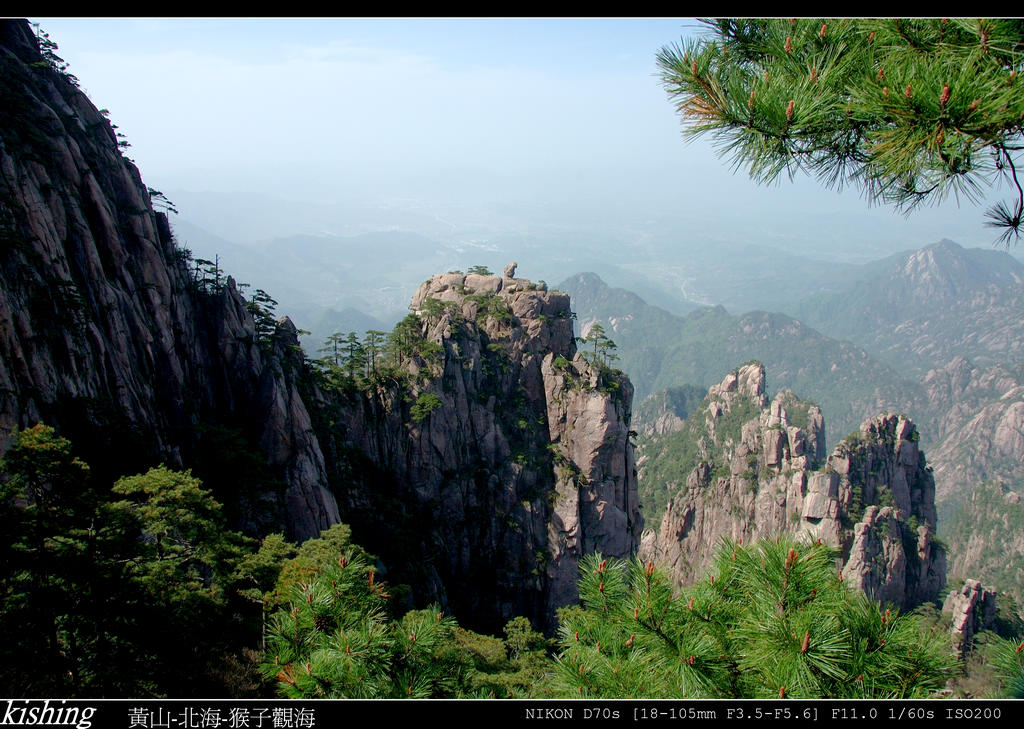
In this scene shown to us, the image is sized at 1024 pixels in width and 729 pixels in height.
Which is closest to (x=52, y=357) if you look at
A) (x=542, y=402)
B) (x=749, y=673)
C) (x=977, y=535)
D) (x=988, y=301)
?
(x=749, y=673)

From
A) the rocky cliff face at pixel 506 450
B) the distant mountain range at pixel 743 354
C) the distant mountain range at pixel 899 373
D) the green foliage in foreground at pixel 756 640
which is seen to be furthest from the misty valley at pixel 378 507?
the distant mountain range at pixel 743 354

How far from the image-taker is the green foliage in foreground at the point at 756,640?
3.01 meters

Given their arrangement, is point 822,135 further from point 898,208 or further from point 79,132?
point 79,132

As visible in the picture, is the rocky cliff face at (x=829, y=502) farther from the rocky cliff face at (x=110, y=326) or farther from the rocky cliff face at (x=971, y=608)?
the rocky cliff face at (x=110, y=326)

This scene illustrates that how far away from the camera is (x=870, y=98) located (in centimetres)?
327

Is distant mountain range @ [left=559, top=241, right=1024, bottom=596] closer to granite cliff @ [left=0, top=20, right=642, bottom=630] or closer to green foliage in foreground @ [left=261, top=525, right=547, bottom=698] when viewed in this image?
granite cliff @ [left=0, top=20, right=642, bottom=630]

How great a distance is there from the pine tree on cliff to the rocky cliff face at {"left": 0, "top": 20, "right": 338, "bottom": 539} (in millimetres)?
12189

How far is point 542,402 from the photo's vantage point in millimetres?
31562

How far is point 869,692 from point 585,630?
1.71 metres

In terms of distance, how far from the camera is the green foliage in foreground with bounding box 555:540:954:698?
9.88 ft

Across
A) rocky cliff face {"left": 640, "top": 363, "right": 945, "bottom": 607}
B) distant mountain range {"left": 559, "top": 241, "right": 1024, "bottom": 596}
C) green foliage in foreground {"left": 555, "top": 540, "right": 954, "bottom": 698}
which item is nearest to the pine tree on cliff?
green foliage in foreground {"left": 555, "top": 540, "right": 954, "bottom": 698}

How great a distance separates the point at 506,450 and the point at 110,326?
1955 centimetres

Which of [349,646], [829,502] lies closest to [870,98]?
[349,646]
